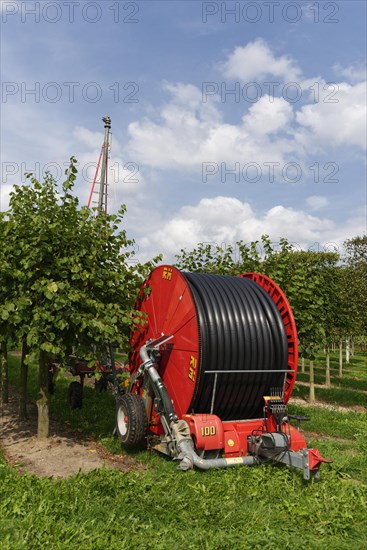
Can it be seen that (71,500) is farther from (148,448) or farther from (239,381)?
(239,381)

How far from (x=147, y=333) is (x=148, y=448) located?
2.41m

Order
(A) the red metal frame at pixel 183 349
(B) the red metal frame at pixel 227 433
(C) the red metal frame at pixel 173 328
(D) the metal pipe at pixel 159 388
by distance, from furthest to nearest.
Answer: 1. (C) the red metal frame at pixel 173 328
2. (D) the metal pipe at pixel 159 388
3. (A) the red metal frame at pixel 183 349
4. (B) the red metal frame at pixel 227 433

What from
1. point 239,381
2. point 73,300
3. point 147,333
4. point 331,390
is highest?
point 73,300

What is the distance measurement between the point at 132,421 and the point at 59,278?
3142 millimetres

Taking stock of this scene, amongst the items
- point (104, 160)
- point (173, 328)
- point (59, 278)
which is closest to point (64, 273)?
point (59, 278)

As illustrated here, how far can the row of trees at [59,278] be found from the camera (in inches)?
347

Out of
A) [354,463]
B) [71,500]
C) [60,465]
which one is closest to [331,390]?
[354,463]

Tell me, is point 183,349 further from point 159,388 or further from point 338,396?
point 338,396

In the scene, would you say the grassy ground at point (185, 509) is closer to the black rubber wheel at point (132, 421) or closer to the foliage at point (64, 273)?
the black rubber wheel at point (132, 421)

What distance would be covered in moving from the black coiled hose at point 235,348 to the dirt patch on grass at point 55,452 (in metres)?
1.94

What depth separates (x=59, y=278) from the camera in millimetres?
9359

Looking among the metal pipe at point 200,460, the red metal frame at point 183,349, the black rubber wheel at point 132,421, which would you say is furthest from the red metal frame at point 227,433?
the black rubber wheel at point 132,421

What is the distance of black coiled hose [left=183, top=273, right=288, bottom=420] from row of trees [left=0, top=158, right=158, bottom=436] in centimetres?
166

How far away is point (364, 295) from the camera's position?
1881cm
